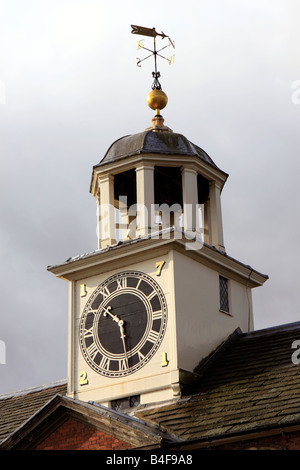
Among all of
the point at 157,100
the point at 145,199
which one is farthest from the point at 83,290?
the point at 157,100

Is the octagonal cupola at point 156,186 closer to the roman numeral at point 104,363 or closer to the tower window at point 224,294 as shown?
the tower window at point 224,294

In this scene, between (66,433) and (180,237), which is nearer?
(66,433)

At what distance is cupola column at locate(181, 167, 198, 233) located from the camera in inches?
938

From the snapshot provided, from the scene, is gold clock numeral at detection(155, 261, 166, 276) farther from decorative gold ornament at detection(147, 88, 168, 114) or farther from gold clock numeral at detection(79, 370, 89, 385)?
decorative gold ornament at detection(147, 88, 168, 114)

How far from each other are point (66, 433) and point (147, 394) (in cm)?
228

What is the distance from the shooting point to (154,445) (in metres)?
18.7

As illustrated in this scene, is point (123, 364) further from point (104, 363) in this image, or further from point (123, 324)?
point (123, 324)

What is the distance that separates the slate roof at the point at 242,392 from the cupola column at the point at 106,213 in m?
3.87

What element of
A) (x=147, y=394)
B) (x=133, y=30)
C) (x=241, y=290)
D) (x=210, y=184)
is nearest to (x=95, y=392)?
(x=147, y=394)

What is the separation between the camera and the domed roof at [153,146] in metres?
24.4

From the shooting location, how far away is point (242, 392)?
66.7 feet

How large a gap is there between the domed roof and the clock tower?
0.03 m

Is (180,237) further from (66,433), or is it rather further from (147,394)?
(66,433)

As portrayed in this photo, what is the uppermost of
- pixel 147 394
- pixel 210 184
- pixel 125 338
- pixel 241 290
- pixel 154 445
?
pixel 210 184
